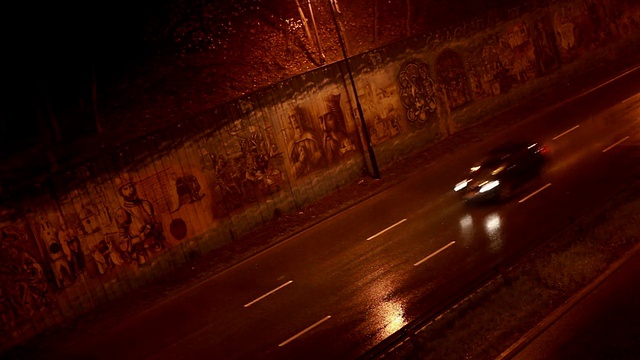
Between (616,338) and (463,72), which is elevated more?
(463,72)

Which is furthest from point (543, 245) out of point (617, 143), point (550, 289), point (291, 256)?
point (617, 143)

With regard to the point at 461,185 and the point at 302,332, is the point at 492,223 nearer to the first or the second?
the point at 461,185

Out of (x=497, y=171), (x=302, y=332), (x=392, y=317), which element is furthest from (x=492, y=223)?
(x=302, y=332)

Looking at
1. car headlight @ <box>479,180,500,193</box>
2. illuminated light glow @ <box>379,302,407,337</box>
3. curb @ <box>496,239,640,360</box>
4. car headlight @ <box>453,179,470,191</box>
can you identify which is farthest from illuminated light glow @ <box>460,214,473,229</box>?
curb @ <box>496,239,640,360</box>

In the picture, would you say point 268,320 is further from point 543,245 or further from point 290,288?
point 543,245

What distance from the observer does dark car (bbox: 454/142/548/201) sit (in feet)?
53.6

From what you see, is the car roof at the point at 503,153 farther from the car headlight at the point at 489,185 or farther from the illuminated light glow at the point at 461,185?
the illuminated light glow at the point at 461,185

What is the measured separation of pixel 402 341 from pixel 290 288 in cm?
652

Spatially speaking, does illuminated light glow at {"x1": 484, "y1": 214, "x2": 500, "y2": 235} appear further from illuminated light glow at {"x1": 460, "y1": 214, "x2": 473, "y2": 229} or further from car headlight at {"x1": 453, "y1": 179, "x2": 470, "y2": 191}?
car headlight at {"x1": 453, "y1": 179, "x2": 470, "y2": 191}

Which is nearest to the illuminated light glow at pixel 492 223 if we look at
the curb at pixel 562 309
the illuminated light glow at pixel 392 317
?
the curb at pixel 562 309

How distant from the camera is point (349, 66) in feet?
70.9

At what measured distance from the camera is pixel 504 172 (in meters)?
16.4

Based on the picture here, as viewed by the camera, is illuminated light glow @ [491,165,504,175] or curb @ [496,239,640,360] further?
illuminated light glow @ [491,165,504,175]

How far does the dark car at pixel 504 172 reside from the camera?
643 inches
